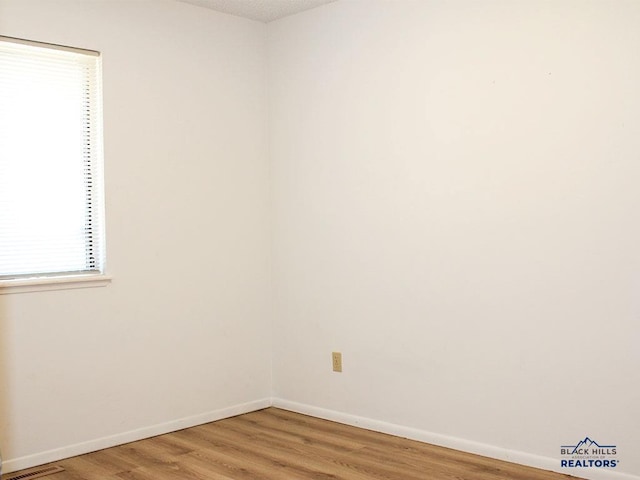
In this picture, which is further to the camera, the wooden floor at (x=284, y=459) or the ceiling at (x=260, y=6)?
the ceiling at (x=260, y=6)

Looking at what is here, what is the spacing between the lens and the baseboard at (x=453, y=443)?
3344 millimetres

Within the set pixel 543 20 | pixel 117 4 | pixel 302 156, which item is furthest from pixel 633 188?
pixel 117 4

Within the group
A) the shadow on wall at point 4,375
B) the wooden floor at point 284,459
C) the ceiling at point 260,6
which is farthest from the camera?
the ceiling at point 260,6

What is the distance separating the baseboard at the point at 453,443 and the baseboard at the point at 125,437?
11.4 inches

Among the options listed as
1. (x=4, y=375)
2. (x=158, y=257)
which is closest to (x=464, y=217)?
(x=158, y=257)

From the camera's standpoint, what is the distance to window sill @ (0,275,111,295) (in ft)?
11.9

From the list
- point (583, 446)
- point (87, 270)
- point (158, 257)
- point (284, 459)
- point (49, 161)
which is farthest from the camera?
point (158, 257)

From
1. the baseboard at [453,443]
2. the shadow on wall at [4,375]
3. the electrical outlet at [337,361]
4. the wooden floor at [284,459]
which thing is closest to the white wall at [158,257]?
the shadow on wall at [4,375]

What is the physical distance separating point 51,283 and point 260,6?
2.08 metres

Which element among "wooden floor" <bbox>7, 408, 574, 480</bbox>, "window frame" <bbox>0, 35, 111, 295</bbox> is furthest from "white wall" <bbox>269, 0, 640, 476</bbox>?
"window frame" <bbox>0, 35, 111, 295</bbox>

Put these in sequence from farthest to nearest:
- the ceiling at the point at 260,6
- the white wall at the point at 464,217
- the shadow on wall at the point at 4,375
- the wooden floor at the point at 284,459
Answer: the ceiling at the point at 260,6 < the shadow on wall at the point at 4,375 < the wooden floor at the point at 284,459 < the white wall at the point at 464,217

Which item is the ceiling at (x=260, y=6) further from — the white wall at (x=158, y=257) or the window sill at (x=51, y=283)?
the window sill at (x=51, y=283)

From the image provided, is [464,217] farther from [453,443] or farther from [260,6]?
[260,6]

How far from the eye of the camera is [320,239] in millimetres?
4547
